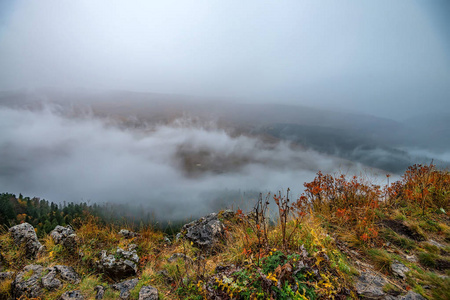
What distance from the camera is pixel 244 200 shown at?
656cm

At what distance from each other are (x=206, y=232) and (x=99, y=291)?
351 centimetres

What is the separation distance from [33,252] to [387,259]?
32.3ft

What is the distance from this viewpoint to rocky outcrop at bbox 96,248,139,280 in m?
6.12

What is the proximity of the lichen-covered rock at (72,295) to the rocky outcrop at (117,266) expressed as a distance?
1.35m

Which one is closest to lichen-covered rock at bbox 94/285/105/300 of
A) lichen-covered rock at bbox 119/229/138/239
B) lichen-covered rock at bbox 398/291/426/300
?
lichen-covered rock at bbox 119/229/138/239

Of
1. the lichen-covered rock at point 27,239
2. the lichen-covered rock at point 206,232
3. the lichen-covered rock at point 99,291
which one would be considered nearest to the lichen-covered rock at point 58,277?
the lichen-covered rock at point 99,291

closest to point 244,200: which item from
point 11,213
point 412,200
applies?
point 412,200

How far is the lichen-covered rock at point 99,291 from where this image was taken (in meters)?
4.73

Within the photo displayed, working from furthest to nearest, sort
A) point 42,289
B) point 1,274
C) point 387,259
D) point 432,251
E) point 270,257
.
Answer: point 1,274 < point 42,289 < point 432,251 < point 387,259 < point 270,257

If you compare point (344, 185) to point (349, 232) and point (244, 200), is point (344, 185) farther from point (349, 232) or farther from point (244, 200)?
point (244, 200)

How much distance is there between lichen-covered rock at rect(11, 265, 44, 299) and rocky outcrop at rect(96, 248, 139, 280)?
4.64ft

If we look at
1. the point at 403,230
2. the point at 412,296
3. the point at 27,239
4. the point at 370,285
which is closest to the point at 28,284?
the point at 27,239

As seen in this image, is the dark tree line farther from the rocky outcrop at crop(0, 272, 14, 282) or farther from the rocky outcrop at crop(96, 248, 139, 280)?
the rocky outcrop at crop(96, 248, 139, 280)

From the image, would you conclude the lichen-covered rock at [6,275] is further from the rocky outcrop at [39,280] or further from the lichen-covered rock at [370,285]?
the lichen-covered rock at [370,285]
